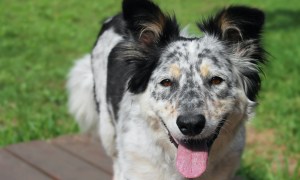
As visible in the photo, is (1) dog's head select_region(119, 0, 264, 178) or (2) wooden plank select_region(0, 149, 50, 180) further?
(2) wooden plank select_region(0, 149, 50, 180)

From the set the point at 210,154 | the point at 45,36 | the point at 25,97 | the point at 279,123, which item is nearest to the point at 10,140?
the point at 25,97

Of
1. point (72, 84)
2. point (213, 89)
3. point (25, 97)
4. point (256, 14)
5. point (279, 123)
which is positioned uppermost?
point (256, 14)

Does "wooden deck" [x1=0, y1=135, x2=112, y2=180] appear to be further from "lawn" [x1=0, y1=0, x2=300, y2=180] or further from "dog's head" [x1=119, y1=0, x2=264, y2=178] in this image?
"dog's head" [x1=119, y1=0, x2=264, y2=178]

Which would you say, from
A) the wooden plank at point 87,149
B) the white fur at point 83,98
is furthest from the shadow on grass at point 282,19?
the wooden plank at point 87,149

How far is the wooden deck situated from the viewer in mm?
4562

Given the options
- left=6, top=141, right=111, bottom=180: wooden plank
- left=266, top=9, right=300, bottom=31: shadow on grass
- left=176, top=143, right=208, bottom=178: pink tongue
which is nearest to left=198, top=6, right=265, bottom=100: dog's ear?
left=176, top=143, right=208, bottom=178: pink tongue

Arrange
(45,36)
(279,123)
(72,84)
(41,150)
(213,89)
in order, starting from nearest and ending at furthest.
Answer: (213,89)
(41,150)
(72,84)
(279,123)
(45,36)

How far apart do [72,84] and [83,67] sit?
210 millimetres

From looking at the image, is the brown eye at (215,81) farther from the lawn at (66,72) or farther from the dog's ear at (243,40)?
the lawn at (66,72)

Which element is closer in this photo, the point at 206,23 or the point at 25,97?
the point at 206,23

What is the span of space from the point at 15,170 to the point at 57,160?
1.39ft

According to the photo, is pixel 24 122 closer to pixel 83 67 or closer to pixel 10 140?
pixel 10 140

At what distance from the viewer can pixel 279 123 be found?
21.9 ft

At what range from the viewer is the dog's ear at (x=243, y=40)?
3.56m
